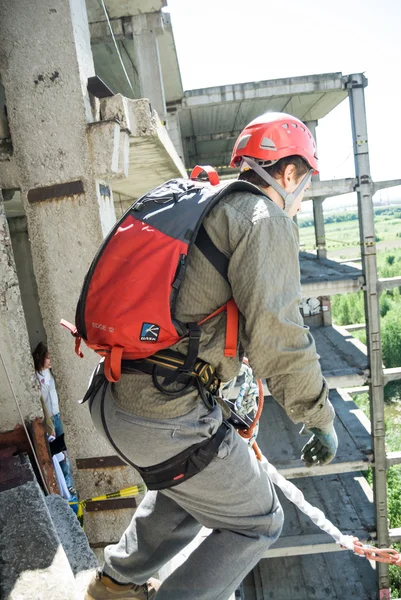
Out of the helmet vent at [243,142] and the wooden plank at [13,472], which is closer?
the helmet vent at [243,142]

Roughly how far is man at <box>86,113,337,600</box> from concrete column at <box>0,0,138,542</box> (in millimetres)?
1301

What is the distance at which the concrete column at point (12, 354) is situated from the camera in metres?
2.70

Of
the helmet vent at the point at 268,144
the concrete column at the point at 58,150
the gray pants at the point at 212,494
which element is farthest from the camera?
Result: the concrete column at the point at 58,150

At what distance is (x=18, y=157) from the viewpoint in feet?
9.18

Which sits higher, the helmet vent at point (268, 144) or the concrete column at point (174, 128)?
the concrete column at point (174, 128)

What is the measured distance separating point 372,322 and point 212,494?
29.4 ft

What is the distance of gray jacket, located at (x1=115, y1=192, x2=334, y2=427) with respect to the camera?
153 centimetres

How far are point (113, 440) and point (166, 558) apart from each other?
0.68m

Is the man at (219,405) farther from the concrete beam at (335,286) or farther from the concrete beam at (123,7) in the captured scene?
the concrete beam at (335,286)

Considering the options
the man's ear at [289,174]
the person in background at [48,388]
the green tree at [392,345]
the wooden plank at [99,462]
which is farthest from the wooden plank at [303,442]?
the green tree at [392,345]

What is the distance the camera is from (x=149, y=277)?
1.57 meters

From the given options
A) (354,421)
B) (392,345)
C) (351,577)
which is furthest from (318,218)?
(392,345)

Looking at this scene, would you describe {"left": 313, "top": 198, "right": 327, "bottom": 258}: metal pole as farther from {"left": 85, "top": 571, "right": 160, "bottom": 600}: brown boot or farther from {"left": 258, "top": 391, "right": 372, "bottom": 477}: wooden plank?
{"left": 85, "top": 571, "right": 160, "bottom": 600}: brown boot

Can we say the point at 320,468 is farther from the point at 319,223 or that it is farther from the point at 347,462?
the point at 319,223
